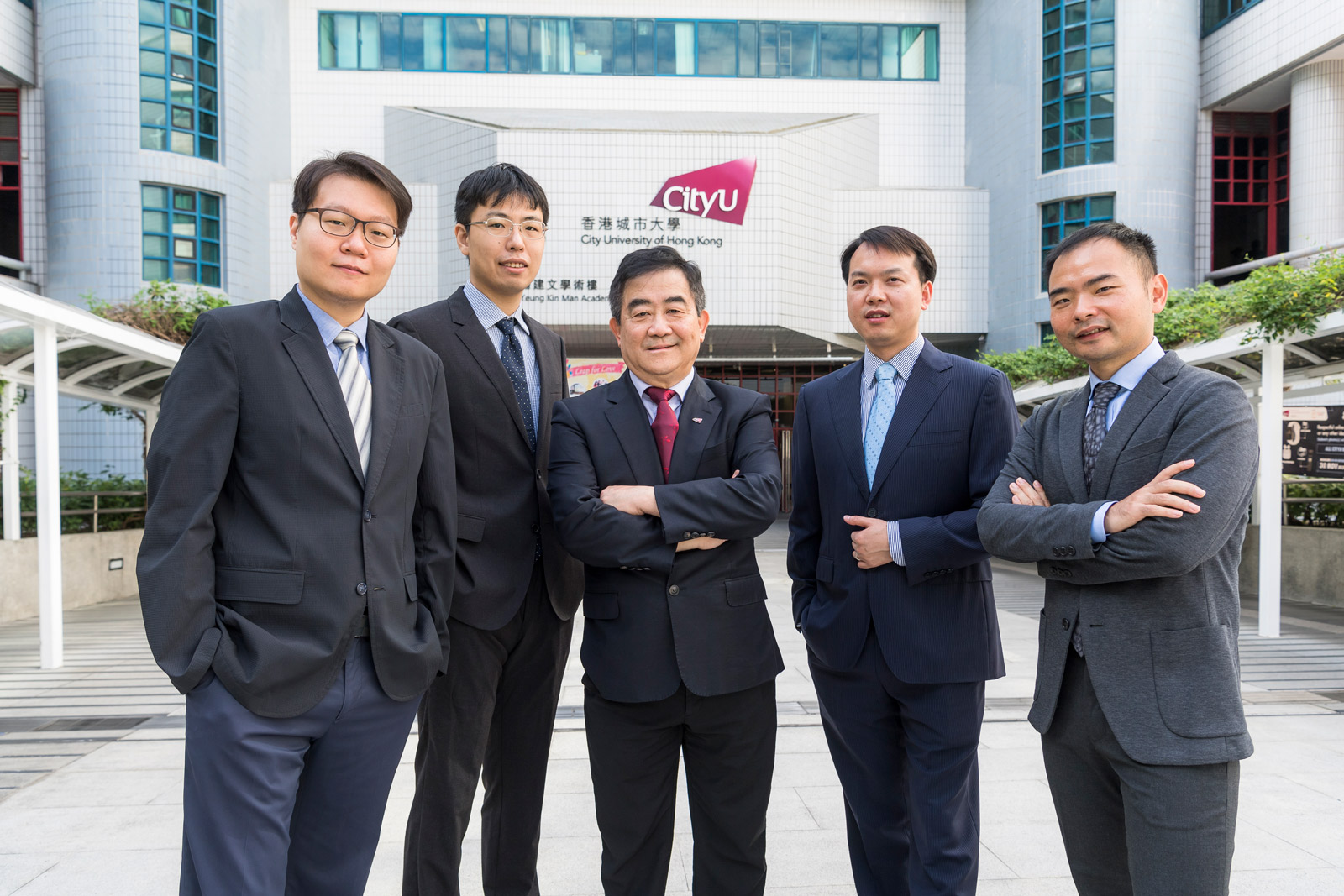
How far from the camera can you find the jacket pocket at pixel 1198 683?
1.87m

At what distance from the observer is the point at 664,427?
2.62 meters

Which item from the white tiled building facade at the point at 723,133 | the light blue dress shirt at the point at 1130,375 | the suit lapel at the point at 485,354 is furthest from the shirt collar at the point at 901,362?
the white tiled building facade at the point at 723,133

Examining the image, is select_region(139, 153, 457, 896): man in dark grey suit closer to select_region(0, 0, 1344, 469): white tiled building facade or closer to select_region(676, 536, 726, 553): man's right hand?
select_region(676, 536, 726, 553): man's right hand

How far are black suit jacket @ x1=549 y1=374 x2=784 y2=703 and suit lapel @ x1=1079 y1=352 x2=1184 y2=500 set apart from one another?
2.70 feet

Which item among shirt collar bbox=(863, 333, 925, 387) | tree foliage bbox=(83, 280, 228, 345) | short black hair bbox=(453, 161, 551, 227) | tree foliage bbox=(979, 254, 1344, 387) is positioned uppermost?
tree foliage bbox=(83, 280, 228, 345)

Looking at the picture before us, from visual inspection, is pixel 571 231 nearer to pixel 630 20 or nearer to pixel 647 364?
pixel 630 20

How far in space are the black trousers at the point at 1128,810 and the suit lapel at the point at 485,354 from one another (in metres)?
1.67

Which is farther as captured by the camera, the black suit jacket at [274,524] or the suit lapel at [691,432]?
the suit lapel at [691,432]

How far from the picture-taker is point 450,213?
22.1m

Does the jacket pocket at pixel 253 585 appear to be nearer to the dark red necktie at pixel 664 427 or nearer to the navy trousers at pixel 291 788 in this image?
the navy trousers at pixel 291 788

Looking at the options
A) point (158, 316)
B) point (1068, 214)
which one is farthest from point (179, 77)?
point (1068, 214)

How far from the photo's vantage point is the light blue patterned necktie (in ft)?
8.66

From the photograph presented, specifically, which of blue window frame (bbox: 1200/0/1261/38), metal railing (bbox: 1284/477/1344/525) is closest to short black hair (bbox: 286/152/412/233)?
metal railing (bbox: 1284/477/1344/525)

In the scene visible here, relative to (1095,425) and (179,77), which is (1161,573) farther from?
(179,77)
